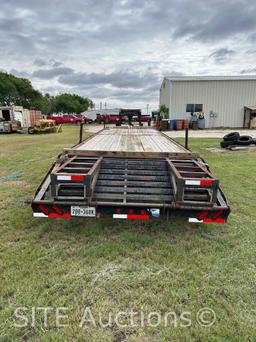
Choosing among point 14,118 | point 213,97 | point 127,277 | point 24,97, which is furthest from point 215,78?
point 24,97

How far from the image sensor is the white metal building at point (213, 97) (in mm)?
23156

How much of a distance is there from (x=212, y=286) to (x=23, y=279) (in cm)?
188

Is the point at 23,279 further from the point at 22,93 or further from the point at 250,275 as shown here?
the point at 22,93

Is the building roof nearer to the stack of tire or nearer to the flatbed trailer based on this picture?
the stack of tire

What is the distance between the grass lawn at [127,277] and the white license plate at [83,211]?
421 millimetres

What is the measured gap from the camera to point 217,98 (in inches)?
926

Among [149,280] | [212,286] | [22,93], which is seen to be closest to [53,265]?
[149,280]

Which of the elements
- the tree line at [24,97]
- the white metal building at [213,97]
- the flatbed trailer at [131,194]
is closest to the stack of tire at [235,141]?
the flatbed trailer at [131,194]

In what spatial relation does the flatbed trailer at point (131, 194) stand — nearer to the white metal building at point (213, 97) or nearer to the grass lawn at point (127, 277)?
the grass lawn at point (127, 277)

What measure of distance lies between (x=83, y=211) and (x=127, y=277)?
0.93m

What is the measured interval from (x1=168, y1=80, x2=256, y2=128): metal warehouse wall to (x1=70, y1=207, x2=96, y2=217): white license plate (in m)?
22.3

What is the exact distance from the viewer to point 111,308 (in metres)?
2.08

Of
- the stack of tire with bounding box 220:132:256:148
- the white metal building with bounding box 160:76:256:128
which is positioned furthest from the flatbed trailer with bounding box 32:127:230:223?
the white metal building with bounding box 160:76:256:128

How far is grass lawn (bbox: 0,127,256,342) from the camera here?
1891mm
